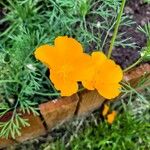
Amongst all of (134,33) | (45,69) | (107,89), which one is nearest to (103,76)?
(107,89)

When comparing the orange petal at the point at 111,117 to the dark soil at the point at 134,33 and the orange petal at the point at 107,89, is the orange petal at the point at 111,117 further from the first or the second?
the orange petal at the point at 107,89

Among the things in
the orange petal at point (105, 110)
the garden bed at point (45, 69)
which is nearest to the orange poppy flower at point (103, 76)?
the garden bed at point (45, 69)

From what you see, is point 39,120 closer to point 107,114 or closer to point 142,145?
point 107,114

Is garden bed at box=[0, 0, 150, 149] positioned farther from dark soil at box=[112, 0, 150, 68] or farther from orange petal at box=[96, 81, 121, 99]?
orange petal at box=[96, 81, 121, 99]

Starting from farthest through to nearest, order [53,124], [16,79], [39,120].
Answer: [53,124] → [39,120] → [16,79]

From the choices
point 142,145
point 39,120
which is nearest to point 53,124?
point 39,120
